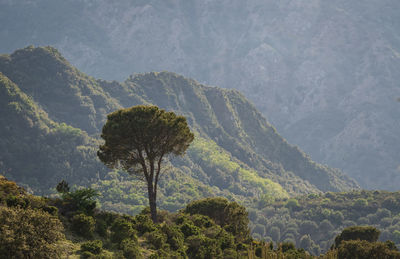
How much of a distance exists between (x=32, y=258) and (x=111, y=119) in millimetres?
19057

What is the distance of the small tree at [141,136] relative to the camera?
3656cm

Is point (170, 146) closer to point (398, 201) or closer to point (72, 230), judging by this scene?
point (72, 230)

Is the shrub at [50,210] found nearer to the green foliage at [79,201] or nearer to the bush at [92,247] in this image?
the bush at [92,247]

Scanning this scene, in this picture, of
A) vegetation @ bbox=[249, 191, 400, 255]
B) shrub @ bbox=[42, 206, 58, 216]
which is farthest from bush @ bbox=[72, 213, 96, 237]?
vegetation @ bbox=[249, 191, 400, 255]

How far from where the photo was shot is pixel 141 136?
121ft

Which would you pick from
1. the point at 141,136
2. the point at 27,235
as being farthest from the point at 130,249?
the point at 141,136

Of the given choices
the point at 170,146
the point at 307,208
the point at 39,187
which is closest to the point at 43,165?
the point at 39,187

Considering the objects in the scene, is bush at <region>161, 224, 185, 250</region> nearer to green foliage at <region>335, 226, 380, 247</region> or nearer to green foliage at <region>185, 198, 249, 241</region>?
green foliage at <region>185, 198, 249, 241</region>

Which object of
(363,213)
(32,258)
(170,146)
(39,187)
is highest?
(39,187)

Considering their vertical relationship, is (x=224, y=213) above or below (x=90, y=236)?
above

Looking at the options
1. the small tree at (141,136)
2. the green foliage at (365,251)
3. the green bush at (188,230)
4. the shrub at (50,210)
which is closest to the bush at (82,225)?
the shrub at (50,210)

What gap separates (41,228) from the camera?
20.0 m

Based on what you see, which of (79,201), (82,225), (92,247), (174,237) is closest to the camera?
(92,247)

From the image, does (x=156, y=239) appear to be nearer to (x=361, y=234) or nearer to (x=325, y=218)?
(x=361, y=234)
